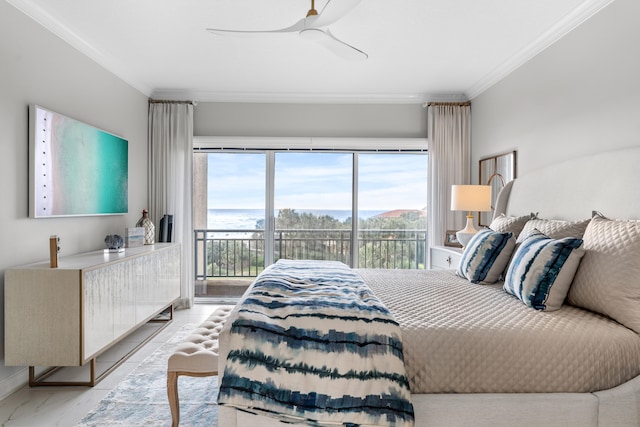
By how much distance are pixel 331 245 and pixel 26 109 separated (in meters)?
3.37

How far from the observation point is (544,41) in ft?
10.3

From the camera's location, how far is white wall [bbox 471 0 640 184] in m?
2.38

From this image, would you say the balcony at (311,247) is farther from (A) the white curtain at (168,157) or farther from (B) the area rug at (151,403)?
(B) the area rug at (151,403)

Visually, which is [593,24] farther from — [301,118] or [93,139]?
[93,139]

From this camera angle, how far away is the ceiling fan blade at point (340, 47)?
2529mm

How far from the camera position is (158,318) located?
428 cm

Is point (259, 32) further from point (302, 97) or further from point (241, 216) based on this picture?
point (241, 216)

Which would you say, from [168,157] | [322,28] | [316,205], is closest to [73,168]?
[168,157]

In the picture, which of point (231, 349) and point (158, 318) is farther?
point (158, 318)

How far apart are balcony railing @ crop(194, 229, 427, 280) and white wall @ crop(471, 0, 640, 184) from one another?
165 cm

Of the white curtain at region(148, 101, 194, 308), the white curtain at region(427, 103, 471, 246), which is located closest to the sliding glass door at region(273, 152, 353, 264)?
the white curtain at region(427, 103, 471, 246)

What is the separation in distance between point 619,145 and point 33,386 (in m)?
4.14

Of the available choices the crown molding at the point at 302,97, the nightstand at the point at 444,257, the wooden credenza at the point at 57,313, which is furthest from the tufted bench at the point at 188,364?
the crown molding at the point at 302,97

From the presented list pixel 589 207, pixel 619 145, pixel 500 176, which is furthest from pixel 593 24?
pixel 500 176
